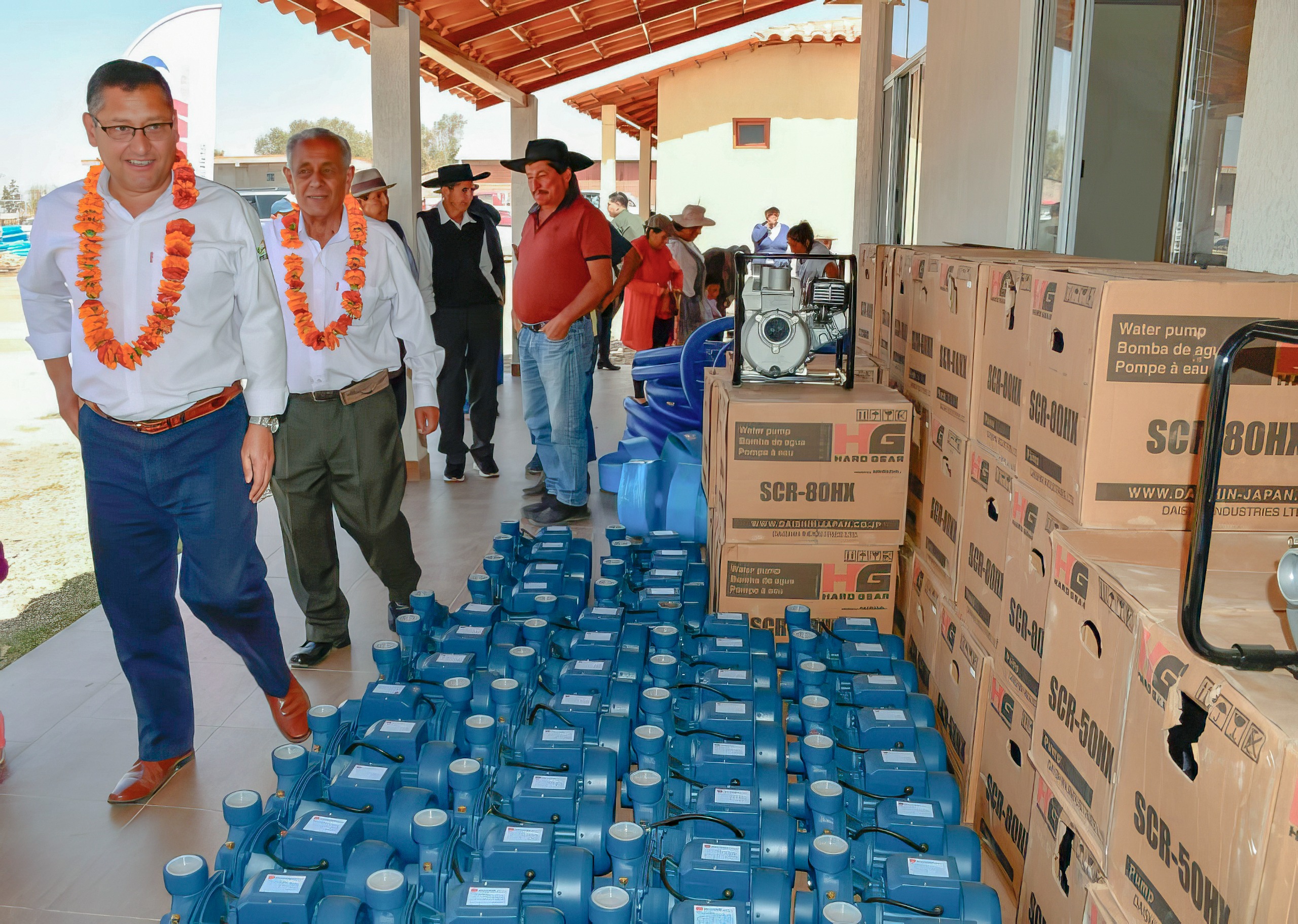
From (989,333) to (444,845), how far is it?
1617mm

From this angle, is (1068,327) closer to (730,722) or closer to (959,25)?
(730,722)

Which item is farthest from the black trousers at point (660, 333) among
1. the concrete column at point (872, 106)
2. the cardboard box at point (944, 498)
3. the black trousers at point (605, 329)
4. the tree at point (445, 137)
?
the tree at point (445, 137)

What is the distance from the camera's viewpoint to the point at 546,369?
14.8 ft

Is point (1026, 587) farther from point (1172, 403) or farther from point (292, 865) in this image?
point (292, 865)

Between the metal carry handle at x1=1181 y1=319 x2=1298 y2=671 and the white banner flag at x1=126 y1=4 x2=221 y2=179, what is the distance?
5.00 m

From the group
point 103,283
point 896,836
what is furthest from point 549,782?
point 103,283

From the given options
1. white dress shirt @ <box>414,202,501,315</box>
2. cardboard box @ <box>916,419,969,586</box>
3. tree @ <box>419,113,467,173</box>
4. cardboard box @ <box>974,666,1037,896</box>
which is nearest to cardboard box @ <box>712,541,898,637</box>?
cardboard box @ <box>916,419,969,586</box>

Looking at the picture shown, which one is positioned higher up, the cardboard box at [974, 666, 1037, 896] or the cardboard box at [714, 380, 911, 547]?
the cardboard box at [714, 380, 911, 547]

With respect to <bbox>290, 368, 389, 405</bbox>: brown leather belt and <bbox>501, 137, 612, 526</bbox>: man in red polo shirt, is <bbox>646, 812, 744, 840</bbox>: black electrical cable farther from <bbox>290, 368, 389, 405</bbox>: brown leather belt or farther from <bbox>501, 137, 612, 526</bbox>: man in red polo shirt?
<bbox>501, 137, 612, 526</bbox>: man in red polo shirt

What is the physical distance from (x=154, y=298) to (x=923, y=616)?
2.13 meters

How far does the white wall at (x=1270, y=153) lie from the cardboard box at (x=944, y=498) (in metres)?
0.74

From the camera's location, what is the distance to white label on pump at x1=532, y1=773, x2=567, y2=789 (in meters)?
1.85

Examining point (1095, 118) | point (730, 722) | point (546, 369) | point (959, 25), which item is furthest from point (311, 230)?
point (1095, 118)

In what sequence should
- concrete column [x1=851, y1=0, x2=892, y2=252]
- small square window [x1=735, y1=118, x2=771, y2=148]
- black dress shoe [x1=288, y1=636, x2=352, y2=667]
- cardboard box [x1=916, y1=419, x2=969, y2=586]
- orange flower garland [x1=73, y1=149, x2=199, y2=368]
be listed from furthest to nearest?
1. small square window [x1=735, y1=118, x2=771, y2=148]
2. concrete column [x1=851, y1=0, x2=892, y2=252]
3. black dress shoe [x1=288, y1=636, x2=352, y2=667]
4. cardboard box [x1=916, y1=419, x2=969, y2=586]
5. orange flower garland [x1=73, y1=149, x2=199, y2=368]
